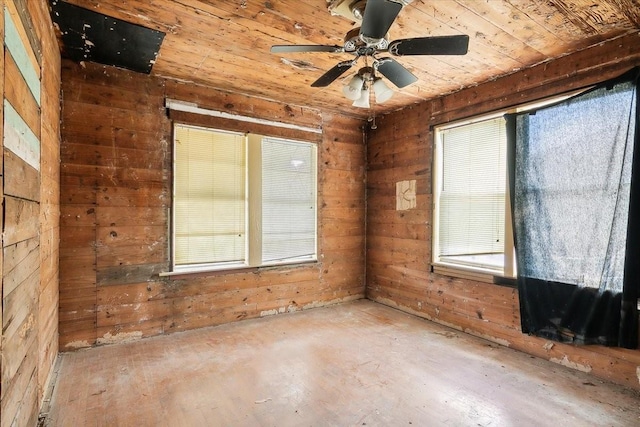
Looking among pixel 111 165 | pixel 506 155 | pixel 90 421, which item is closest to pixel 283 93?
pixel 111 165

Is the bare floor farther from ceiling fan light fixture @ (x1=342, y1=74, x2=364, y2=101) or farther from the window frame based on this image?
ceiling fan light fixture @ (x1=342, y1=74, x2=364, y2=101)

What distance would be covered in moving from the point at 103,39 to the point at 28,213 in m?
1.70

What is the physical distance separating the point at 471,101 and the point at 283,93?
2.19 meters

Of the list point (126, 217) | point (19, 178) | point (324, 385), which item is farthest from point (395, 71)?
point (126, 217)

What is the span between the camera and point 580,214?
2.70 metres

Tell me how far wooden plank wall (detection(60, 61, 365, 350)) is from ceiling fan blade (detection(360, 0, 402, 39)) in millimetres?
2457

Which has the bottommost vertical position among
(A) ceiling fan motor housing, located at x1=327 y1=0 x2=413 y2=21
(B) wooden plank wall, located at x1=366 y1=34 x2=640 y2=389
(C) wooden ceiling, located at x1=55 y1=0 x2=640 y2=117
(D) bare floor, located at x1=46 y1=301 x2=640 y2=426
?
(D) bare floor, located at x1=46 y1=301 x2=640 y2=426

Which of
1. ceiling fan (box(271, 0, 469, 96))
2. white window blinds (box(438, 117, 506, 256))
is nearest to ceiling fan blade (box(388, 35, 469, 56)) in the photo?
ceiling fan (box(271, 0, 469, 96))

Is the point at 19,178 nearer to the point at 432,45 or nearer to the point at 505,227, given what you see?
the point at 432,45

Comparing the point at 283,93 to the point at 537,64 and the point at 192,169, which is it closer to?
the point at 192,169

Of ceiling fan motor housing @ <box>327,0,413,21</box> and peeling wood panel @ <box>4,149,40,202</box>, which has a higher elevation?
ceiling fan motor housing @ <box>327,0,413,21</box>

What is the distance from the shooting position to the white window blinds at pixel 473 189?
3.40 meters

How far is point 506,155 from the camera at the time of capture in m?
3.24

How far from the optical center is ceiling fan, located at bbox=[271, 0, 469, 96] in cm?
A: 165
